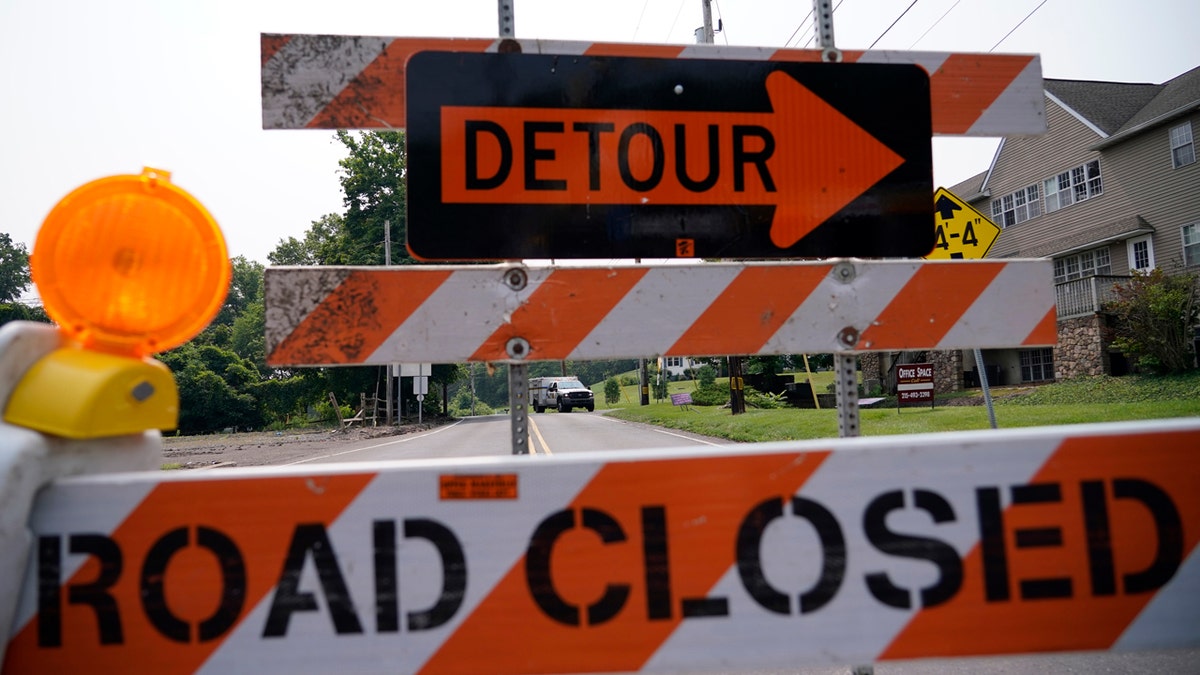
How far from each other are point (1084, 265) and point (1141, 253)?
2.77 m

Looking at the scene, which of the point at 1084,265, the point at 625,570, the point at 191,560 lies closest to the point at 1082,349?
the point at 1084,265

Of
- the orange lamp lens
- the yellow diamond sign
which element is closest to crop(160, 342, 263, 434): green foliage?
the yellow diamond sign

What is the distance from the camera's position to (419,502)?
1.28 m

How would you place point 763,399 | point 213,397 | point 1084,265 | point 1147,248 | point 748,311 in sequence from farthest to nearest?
point 213,397
point 763,399
point 1084,265
point 1147,248
point 748,311

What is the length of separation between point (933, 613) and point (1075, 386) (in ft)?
79.5

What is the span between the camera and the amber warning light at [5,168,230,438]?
4.27ft

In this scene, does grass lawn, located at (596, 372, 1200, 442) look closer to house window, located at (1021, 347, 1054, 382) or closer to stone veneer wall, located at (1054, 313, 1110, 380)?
stone veneer wall, located at (1054, 313, 1110, 380)

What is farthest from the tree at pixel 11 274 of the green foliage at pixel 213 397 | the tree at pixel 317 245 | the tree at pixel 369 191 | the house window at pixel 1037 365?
the house window at pixel 1037 365

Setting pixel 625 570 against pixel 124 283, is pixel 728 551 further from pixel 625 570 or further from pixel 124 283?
pixel 124 283

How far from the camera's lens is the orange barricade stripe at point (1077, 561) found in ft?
4.20

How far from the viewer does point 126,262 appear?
1.35 metres

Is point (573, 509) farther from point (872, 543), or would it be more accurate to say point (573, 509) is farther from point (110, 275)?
point (110, 275)

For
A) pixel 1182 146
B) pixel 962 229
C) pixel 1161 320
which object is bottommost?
pixel 1161 320

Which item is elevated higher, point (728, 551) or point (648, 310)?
point (648, 310)
